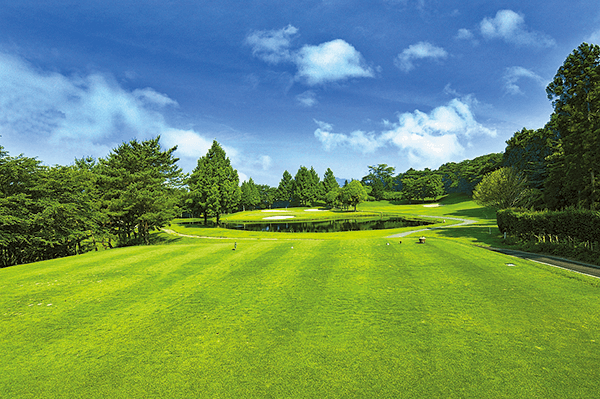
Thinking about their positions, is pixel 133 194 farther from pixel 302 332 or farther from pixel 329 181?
pixel 329 181

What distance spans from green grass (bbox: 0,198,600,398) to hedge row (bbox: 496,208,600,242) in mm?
8387

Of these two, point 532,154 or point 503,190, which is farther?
point 532,154

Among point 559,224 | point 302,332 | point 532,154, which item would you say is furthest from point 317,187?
point 302,332

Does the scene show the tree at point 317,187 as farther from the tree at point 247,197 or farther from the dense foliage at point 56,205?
the dense foliage at point 56,205

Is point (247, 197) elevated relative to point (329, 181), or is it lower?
lower

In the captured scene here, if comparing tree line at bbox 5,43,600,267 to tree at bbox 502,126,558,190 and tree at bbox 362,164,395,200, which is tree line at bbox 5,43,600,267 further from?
tree at bbox 362,164,395,200

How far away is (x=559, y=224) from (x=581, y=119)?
54.1 feet

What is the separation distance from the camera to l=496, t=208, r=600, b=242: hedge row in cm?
1642

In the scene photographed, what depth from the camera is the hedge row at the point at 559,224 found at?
16.4m

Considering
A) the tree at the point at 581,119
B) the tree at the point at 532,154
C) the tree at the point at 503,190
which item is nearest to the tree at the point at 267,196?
the tree at the point at 532,154

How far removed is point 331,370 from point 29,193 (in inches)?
1066

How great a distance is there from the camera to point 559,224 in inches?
746

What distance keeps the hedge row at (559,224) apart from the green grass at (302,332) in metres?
8.39

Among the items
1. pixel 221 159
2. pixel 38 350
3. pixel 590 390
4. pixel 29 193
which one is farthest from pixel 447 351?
pixel 221 159
